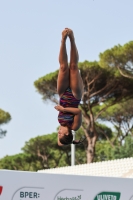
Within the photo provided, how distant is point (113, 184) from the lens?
28.9 feet

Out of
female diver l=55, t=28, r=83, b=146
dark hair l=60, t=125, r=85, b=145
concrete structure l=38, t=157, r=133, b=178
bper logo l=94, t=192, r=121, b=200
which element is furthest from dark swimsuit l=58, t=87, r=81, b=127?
concrete structure l=38, t=157, r=133, b=178

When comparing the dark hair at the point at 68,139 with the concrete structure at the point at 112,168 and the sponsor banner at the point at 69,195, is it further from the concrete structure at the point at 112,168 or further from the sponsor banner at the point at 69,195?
the concrete structure at the point at 112,168

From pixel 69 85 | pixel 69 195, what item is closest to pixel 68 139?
pixel 69 85

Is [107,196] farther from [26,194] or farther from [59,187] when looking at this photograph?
[26,194]

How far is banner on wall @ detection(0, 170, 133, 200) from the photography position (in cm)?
817

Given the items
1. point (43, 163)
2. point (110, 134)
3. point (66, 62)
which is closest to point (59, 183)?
point (66, 62)

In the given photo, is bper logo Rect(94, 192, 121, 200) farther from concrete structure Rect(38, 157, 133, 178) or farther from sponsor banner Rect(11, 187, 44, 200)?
concrete structure Rect(38, 157, 133, 178)

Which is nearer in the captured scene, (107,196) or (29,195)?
(29,195)

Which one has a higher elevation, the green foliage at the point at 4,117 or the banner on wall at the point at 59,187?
the green foliage at the point at 4,117

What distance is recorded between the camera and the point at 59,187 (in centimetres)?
851

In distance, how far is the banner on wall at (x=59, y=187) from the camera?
8.17 m

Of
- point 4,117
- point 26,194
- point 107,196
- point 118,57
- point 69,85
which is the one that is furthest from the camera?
point 4,117

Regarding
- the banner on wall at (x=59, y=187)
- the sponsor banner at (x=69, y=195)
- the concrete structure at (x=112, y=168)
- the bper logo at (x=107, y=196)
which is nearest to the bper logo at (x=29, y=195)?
the banner on wall at (x=59, y=187)

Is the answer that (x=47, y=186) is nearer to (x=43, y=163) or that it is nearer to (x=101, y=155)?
(x=101, y=155)
